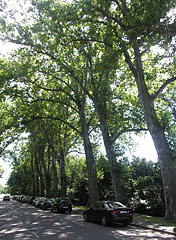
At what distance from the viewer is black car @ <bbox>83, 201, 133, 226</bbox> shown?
1157 cm

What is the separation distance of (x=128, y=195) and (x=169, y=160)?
8631 mm

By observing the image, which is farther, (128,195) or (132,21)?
(128,195)

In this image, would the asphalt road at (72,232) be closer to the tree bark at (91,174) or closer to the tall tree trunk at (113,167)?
the tall tree trunk at (113,167)

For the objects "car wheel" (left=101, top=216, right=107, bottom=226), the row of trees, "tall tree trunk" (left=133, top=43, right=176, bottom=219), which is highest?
the row of trees

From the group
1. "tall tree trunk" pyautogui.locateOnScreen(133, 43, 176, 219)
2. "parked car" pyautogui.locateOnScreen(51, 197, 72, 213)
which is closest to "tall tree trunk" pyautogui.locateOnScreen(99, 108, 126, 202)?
"tall tree trunk" pyautogui.locateOnScreen(133, 43, 176, 219)

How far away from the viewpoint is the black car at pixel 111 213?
1157 centimetres

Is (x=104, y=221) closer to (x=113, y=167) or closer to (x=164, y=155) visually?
(x=164, y=155)

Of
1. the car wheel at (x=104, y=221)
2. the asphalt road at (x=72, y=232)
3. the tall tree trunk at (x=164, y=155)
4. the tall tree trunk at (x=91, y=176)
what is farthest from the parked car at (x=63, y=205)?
the tall tree trunk at (x=164, y=155)

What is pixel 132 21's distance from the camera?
1023cm

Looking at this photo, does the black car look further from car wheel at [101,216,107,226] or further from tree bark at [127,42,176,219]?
tree bark at [127,42,176,219]

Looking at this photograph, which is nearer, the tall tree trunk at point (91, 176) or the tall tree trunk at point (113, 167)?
the tall tree trunk at point (113, 167)

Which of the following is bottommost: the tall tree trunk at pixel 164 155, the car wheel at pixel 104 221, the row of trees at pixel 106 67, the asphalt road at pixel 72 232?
the asphalt road at pixel 72 232

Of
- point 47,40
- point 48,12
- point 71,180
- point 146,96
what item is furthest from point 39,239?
point 71,180

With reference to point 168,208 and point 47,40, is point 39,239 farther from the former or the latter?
point 47,40
